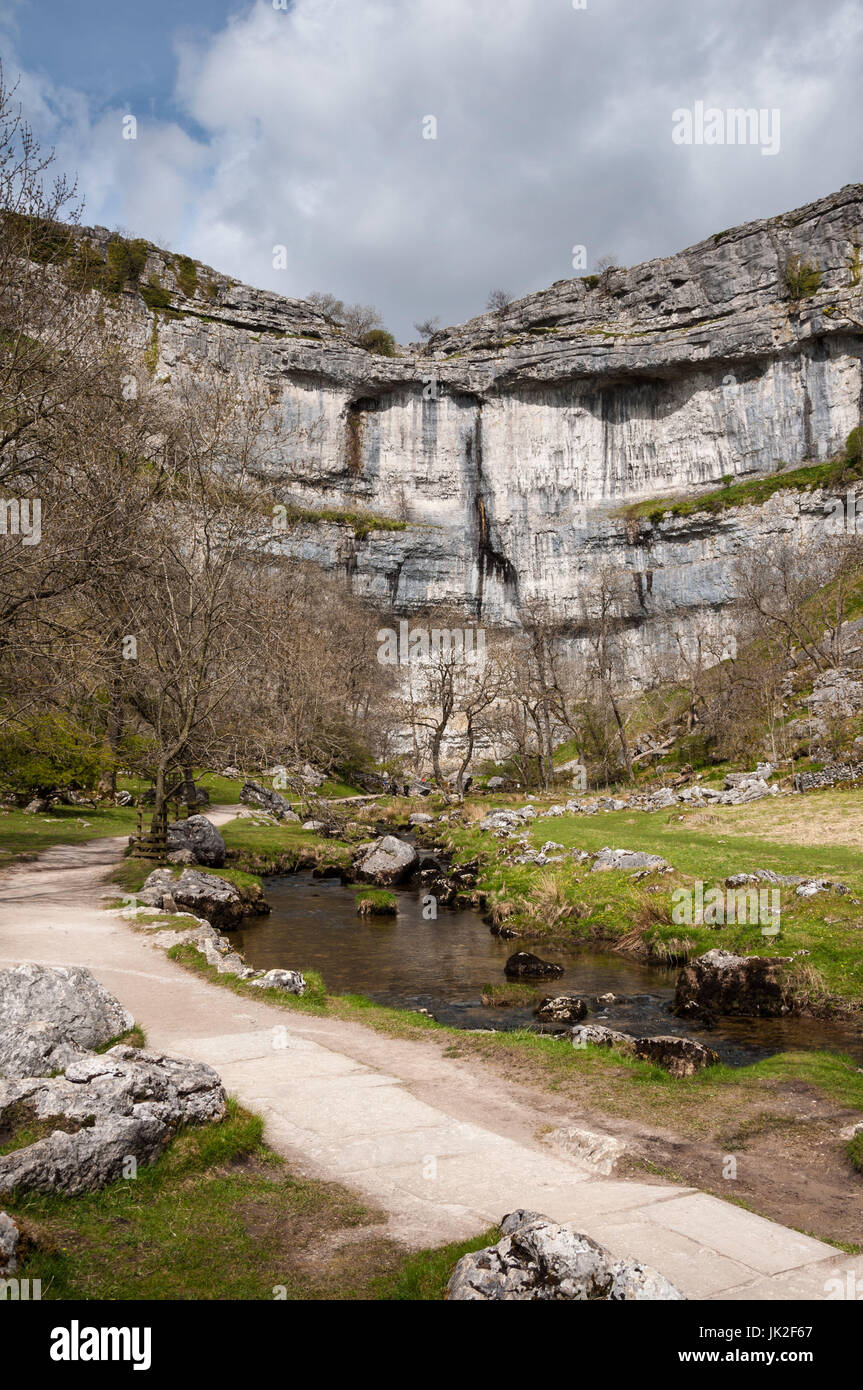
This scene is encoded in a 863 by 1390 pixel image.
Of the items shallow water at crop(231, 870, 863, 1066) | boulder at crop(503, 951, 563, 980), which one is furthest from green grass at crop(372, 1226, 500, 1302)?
boulder at crop(503, 951, 563, 980)

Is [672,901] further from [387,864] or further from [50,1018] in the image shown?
[50,1018]

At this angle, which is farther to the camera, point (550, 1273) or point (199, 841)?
point (199, 841)

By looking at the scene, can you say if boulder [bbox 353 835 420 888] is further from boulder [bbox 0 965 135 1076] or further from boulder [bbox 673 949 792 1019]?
boulder [bbox 0 965 135 1076]

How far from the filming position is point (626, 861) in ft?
76.1

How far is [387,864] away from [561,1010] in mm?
15133

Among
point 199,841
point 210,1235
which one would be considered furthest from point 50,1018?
point 199,841

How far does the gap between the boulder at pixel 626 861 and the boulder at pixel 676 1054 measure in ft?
37.1

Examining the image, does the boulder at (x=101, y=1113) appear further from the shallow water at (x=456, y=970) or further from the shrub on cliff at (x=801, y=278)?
the shrub on cliff at (x=801, y=278)

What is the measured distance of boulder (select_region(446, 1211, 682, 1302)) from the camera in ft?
14.2

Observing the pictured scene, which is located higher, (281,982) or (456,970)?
(281,982)

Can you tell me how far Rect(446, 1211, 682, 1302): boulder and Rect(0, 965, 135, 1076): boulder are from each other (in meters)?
4.29

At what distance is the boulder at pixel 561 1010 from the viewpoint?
13.6 meters

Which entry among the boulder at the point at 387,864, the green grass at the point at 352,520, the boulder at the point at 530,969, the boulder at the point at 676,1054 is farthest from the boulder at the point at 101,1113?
the green grass at the point at 352,520

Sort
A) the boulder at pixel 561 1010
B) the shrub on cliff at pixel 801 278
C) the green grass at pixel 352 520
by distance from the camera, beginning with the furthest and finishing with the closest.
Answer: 1. the green grass at pixel 352 520
2. the shrub on cliff at pixel 801 278
3. the boulder at pixel 561 1010
